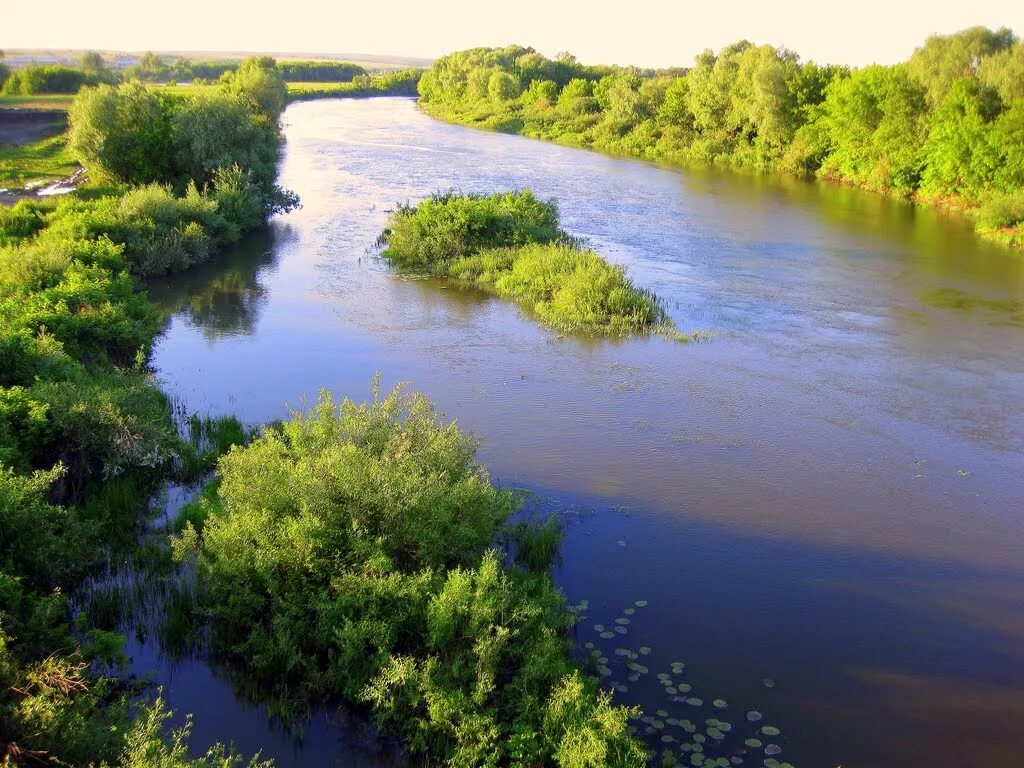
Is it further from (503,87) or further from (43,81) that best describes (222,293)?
(503,87)

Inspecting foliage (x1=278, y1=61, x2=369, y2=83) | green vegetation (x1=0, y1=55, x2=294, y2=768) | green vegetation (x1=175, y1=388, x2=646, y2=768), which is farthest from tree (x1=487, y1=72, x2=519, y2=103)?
green vegetation (x1=175, y1=388, x2=646, y2=768)

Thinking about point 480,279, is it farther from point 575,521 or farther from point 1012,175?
point 1012,175

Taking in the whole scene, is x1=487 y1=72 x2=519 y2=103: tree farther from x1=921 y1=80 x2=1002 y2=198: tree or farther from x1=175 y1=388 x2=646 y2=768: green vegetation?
x1=175 y1=388 x2=646 y2=768: green vegetation

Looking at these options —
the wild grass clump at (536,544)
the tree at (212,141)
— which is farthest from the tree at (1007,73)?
the wild grass clump at (536,544)

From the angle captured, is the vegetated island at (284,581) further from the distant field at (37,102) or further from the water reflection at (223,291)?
the distant field at (37,102)

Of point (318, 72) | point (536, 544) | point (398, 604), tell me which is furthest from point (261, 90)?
point (318, 72)

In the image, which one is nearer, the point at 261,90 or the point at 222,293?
the point at 222,293
